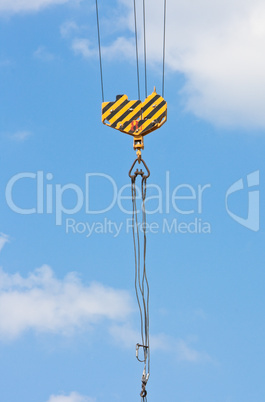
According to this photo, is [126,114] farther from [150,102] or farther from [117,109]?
[150,102]

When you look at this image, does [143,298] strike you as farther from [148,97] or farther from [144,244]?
[148,97]

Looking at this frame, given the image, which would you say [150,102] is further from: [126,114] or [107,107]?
[107,107]

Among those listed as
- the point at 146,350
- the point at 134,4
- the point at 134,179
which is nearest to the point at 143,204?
the point at 134,179

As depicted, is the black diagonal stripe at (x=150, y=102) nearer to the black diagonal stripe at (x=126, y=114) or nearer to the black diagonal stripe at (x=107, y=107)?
the black diagonal stripe at (x=126, y=114)

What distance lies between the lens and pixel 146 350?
36.1 ft

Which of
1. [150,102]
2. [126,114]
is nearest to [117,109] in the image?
[126,114]

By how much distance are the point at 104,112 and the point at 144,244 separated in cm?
218

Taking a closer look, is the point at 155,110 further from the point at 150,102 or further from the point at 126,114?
the point at 126,114

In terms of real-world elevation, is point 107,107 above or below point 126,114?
above

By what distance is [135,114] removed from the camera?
1179 cm

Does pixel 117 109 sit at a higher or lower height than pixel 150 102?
lower

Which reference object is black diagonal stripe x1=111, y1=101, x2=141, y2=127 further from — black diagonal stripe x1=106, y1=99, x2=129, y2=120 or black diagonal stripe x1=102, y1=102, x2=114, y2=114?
black diagonal stripe x1=102, y1=102, x2=114, y2=114

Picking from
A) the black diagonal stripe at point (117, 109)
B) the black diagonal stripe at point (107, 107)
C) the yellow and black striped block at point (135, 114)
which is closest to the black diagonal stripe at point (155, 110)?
the yellow and black striped block at point (135, 114)

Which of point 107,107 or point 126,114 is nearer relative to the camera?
point 126,114
